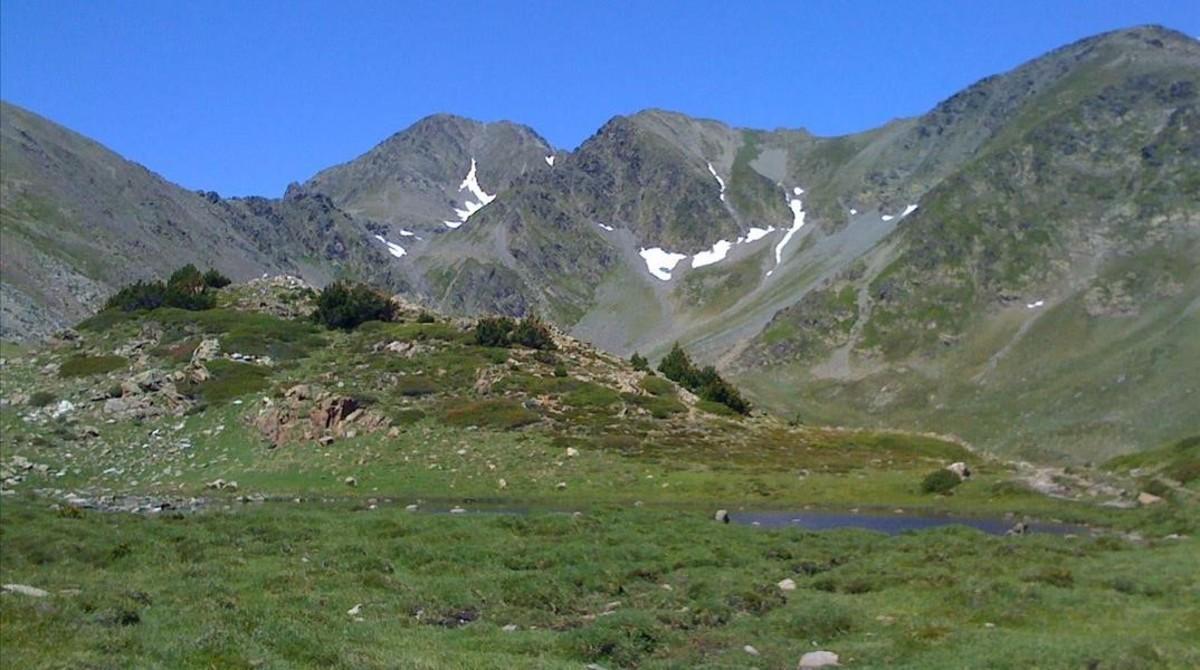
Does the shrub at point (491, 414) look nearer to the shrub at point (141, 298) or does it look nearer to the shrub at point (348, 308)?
the shrub at point (348, 308)

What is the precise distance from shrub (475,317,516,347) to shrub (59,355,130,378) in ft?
91.2

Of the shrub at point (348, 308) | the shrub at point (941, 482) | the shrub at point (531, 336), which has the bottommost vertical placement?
the shrub at point (941, 482)

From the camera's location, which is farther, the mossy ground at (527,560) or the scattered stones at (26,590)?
the scattered stones at (26,590)

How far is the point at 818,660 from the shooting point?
1978 centimetres

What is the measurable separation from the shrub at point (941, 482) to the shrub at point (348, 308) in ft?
173

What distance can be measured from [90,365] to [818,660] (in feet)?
233

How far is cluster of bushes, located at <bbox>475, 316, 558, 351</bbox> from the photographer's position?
90562 millimetres

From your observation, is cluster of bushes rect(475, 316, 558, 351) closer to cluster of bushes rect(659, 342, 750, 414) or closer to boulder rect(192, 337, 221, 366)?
cluster of bushes rect(659, 342, 750, 414)

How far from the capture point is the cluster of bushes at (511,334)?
9056 cm

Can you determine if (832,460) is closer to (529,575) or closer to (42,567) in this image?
(529,575)

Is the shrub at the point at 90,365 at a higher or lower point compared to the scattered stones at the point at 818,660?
higher

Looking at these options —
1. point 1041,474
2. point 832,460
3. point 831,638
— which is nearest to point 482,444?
point 832,460

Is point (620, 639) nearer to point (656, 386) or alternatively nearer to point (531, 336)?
point (656, 386)

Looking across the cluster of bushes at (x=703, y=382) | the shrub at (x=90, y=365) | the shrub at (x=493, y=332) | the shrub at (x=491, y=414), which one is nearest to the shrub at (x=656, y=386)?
the cluster of bushes at (x=703, y=382)
